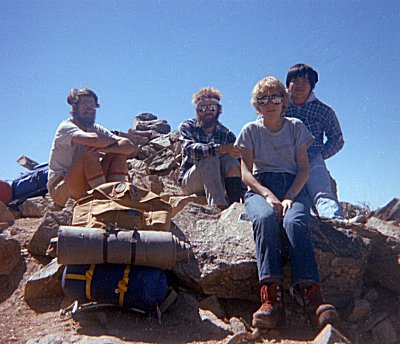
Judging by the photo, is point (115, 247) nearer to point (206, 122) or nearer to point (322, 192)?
point (322, 192)

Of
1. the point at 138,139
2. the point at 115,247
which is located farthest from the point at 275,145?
the point at 138,139

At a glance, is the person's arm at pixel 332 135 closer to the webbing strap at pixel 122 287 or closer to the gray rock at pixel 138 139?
the webbing strap at pixel 122 287

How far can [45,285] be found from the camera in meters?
4.29

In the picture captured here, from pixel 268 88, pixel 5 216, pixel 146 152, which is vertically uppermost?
pixel 268 88

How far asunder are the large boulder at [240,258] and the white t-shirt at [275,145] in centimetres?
71

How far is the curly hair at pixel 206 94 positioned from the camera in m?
6.61

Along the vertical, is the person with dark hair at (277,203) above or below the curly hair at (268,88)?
below

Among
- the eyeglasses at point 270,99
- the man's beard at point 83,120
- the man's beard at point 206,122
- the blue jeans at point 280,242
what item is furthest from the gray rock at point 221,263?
the man's beard at point 83,120

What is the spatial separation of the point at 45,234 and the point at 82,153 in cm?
133

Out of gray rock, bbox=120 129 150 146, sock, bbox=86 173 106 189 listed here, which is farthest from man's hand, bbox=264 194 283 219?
gray rock, bbox=120 129 150 146

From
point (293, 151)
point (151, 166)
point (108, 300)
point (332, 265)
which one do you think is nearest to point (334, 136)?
point (293, 151)

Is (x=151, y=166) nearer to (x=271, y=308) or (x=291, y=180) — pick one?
(x=291, y=180)

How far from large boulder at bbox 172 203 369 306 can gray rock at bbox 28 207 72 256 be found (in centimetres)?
152

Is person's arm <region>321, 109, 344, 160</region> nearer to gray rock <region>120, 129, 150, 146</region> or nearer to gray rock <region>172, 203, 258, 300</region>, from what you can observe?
gray rock <region>172, 203, 258, 300</region>
